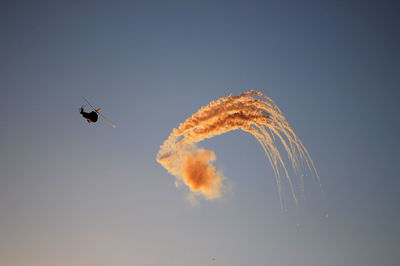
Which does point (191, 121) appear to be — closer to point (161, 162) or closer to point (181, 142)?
point (181, 142)

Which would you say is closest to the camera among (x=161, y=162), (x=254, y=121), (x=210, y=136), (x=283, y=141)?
(x=283, y=141)

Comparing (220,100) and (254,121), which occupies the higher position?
(220,100)

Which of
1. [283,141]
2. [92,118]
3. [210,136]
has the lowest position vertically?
[283,141]

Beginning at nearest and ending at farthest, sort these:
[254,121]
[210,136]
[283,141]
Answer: [283,141] < [254,121] < [210,136]

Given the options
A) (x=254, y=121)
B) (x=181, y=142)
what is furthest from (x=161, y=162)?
(x=254, y=121)

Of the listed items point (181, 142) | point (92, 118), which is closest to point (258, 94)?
point (181, 142)

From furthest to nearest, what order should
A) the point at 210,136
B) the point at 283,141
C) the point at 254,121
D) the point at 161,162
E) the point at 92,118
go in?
Answer: 1. the point at 92,118
2. the point at 161,162
3. the point at 210,136
4. the point at 254,121
5. the point at 283,141

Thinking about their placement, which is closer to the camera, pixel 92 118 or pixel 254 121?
pixel 254 121

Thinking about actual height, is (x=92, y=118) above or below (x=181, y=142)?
above

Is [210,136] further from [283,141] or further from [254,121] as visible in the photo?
[283,141]
